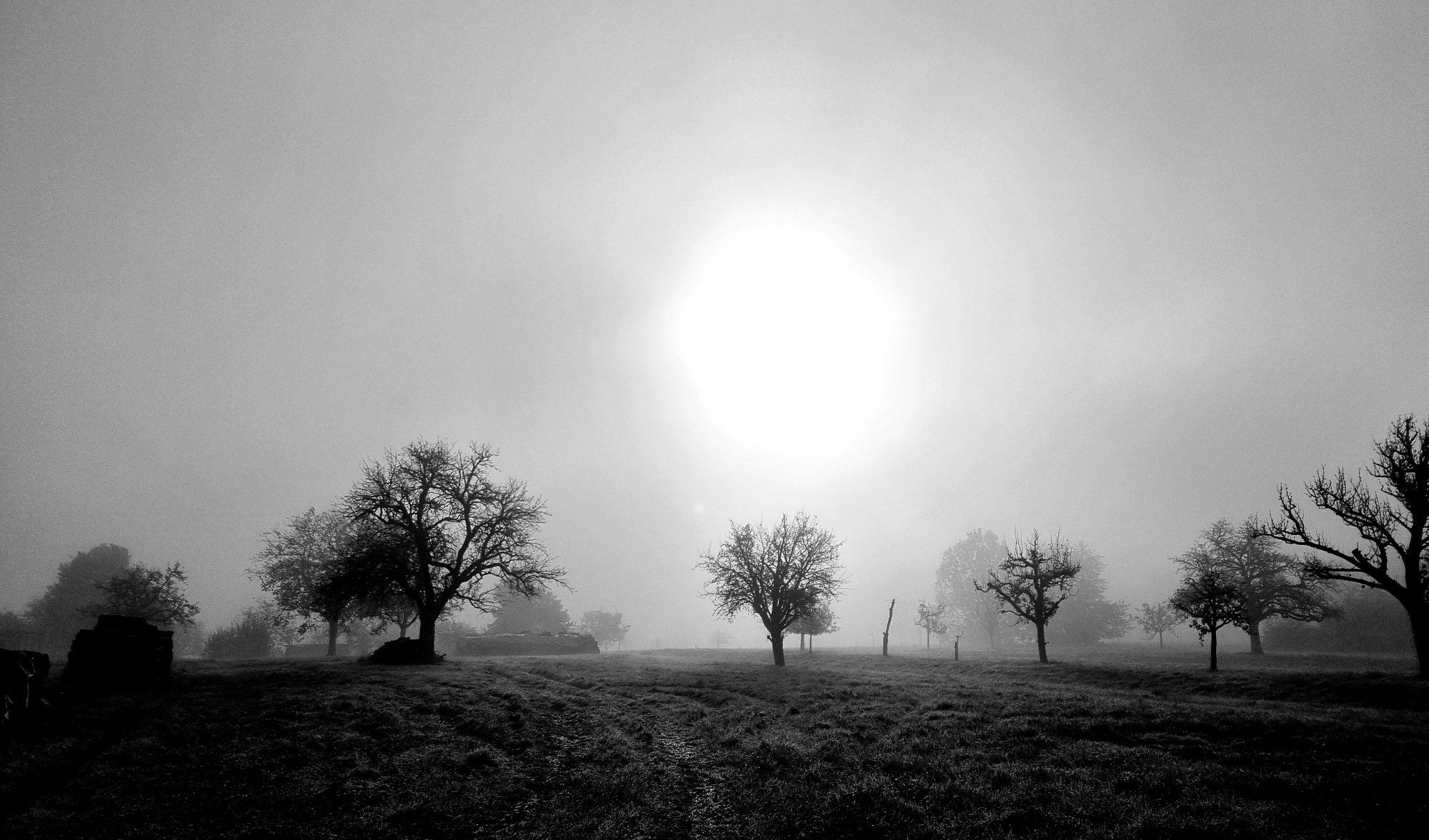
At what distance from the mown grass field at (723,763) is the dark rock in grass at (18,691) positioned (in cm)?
85

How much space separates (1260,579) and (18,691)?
311 ft

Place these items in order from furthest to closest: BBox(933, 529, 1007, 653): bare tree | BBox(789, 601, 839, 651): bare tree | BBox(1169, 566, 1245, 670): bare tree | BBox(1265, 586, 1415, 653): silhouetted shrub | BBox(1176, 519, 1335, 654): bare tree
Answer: BBox(933, 529, 1007, 653): bare tree < BBox(789, 601, 839, 651): bare tree < BBox(1265, 586, 1415, 653): silhouetted shrub < BBox(1176, 519, 1335, 654): bare tree < BBox(1169, 566, 1245, 670): bare tree

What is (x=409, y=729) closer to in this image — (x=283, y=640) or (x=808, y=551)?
(x=808, y=551)

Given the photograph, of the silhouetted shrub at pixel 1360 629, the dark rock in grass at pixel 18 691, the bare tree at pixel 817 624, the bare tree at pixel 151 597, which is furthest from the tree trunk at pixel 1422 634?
the bare tree at pixel 151 597

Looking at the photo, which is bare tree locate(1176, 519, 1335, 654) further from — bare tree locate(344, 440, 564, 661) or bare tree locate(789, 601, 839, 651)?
bare tree locate(344, 440, 564, 661)

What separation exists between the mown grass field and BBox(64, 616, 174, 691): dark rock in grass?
2.10 m

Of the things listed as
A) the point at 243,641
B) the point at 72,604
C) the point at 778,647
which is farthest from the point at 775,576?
the point at 72,604

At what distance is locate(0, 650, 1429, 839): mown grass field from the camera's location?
1292cm

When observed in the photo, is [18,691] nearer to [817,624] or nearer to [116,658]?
[116,658]

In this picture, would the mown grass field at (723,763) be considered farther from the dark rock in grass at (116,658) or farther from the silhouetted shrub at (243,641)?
the silhouetted shrub at (243,641)

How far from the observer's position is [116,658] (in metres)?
25.4

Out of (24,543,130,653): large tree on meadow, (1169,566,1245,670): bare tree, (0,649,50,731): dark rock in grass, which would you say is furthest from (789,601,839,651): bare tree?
(24,543,130,653): large tree on meadow

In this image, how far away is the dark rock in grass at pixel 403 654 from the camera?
125ft

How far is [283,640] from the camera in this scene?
75.9 metres
